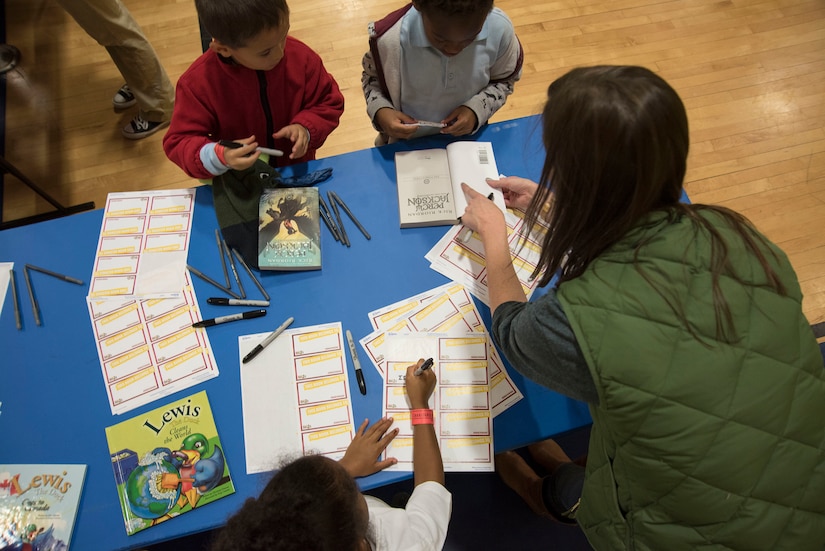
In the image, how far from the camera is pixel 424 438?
108 centimetres

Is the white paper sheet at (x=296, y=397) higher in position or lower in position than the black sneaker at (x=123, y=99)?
lower

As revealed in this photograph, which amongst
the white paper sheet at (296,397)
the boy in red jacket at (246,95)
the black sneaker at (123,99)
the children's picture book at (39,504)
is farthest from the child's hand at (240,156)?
the black sneaker at (123,99)

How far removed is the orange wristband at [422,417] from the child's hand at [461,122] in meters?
0.76

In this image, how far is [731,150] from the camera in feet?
7.97

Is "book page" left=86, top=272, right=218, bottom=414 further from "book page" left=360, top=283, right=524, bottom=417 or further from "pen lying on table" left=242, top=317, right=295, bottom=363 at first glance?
"book page" left=360, top=283, right=524, bottom=417

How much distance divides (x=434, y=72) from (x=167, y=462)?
1.13 m

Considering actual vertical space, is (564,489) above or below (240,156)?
below

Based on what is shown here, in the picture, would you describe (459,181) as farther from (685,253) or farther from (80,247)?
(80,247)

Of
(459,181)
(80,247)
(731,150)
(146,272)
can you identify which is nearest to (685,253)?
(459,181)

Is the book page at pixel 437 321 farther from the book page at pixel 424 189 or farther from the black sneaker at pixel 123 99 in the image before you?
the black sneaker at pixel 123 99

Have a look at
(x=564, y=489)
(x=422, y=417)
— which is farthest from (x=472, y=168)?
(x=564, y=489)

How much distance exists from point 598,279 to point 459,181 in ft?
1.94

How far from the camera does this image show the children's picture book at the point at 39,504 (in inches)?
40.6

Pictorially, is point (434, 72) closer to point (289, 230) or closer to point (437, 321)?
point (289, 230)
